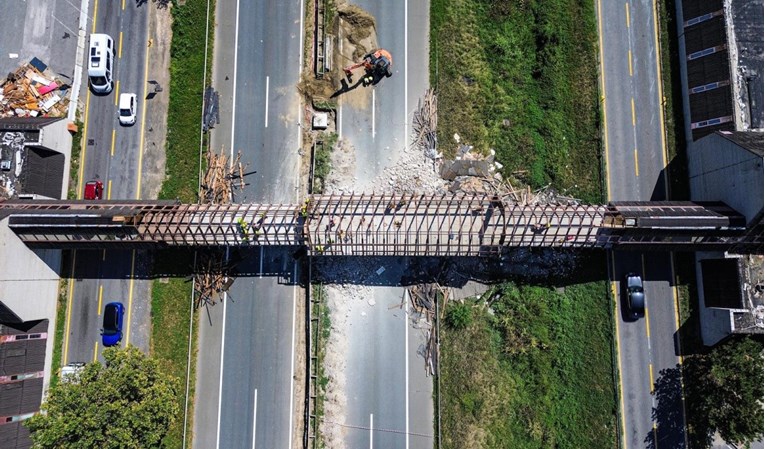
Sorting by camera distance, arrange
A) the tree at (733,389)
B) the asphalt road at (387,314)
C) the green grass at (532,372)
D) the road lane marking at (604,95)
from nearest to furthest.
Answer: the tree at (733,389) < the green grass at (532,372) < the asphalt road at (387,314) < the road lane marking at (604,95)

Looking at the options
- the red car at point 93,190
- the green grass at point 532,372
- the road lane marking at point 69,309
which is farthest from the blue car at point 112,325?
the green grass at point 532,372

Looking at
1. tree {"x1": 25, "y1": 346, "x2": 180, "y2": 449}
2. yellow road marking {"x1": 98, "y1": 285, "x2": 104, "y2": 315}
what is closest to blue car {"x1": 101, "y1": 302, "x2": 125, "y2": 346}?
yellow road marking {"x1": 98, "y1": 285, "x2": 104, "y2": 315}

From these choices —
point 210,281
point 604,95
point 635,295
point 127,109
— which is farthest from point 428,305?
point 127,109

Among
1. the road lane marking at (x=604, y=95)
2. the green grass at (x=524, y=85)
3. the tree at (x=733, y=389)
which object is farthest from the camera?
the green grass at (x=524, y=85)

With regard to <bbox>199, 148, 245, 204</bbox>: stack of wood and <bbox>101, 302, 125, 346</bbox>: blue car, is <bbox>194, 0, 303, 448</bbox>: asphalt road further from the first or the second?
<bbox>101, 302, 125, 346</bbox>: blue car

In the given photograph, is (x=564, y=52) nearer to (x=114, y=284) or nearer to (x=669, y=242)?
(x=669, y=242)

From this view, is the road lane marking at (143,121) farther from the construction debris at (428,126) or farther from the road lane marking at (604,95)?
the road lane marking at (604,95)

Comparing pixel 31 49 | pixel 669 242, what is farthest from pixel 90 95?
pixel 669 242

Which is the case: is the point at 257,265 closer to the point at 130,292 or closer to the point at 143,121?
the point at 130,292
